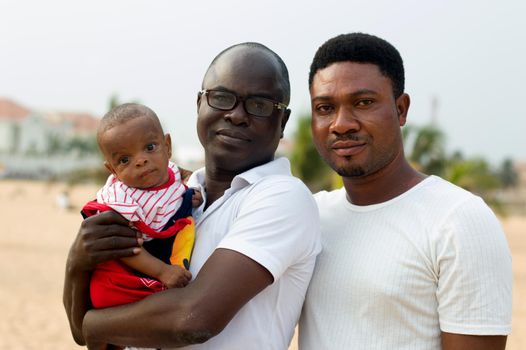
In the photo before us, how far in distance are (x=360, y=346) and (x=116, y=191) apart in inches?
48.2

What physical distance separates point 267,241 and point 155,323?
0.54 metres

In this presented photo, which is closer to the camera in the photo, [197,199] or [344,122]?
[344,122]

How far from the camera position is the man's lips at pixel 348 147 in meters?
2.89

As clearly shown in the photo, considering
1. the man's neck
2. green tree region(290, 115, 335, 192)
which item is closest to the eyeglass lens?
the man's neck

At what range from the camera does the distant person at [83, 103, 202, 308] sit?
2707 millimetres

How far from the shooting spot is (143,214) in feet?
9.20

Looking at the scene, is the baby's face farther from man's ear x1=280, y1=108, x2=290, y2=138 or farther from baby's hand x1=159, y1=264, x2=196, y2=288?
man's ear x1=280, y1=108, x2=290, y2=138

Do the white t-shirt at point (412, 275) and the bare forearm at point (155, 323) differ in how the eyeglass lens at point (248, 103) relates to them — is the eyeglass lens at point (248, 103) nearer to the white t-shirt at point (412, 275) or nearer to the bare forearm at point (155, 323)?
the white t-shirt at point (412, 275)

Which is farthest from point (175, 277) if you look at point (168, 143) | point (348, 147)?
point (348, 147)

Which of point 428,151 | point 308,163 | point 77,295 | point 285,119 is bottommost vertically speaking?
point 308,163

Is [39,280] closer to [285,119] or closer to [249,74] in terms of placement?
[285,119]

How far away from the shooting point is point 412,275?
264 centimetres

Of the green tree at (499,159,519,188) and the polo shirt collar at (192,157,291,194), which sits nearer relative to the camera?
the polo shirt collar at (192,157,291,194)

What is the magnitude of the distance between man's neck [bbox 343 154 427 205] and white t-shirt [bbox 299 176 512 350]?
0.17 feet
